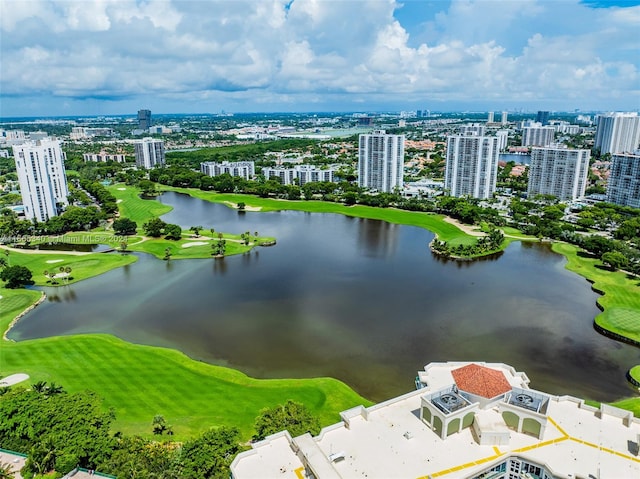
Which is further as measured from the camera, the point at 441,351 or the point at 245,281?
the point at 245,281

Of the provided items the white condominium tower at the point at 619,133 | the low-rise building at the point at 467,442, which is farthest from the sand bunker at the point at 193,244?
the white condominium tower at the point at 619,133

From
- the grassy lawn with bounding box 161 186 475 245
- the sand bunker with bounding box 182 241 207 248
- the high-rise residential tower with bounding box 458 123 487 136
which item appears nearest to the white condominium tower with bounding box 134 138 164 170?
the grassy lawn with bounding box 161 186 475 245

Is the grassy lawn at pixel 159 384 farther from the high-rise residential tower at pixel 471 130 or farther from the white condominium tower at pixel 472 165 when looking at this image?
the high-rise residential tower at pixel 471 130

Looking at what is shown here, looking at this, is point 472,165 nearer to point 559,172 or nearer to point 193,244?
point 559,172

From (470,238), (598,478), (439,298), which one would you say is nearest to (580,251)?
(470,238)

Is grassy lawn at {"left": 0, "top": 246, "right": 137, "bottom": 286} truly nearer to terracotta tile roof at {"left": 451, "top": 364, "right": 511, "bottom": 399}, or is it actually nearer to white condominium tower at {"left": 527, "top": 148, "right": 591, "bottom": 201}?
terracotta tile roof at {"left": 451, "top": 364, "right": 511, "bottom": 399}

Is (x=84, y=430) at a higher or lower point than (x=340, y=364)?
higher

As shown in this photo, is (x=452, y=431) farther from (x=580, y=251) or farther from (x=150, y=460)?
(x=580, y=251)
